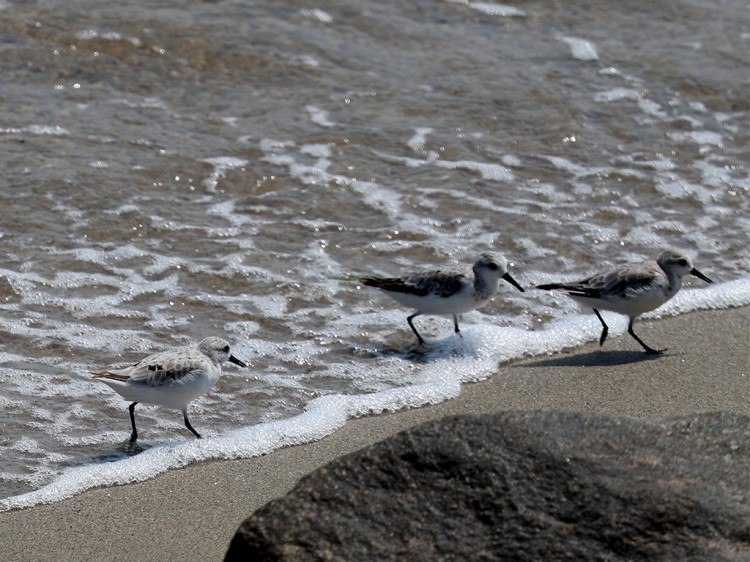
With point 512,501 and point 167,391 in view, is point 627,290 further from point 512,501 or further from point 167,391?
point 512,501

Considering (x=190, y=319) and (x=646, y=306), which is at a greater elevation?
(x=646, y=306)

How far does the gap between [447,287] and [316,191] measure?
2.55 metres

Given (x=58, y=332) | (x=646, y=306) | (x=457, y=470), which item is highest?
(x=457, y=470)

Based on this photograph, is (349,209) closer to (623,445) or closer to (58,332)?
(58,332)

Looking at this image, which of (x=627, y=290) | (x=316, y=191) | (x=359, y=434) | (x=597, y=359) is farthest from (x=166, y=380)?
(x=316, y=191)

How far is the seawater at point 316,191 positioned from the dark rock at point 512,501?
202cm

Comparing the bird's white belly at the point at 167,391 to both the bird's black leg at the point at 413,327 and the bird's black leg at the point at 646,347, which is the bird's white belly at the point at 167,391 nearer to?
the bird's black leg at the point at 413,327

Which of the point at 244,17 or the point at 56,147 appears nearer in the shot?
the point at 56,147

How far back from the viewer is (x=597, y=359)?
6.89m

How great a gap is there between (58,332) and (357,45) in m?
6.39

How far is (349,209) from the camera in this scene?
8.98 metres

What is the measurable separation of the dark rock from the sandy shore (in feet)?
3.70

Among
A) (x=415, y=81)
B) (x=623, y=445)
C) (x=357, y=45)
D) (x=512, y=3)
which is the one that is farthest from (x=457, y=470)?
(x=512, y=3)

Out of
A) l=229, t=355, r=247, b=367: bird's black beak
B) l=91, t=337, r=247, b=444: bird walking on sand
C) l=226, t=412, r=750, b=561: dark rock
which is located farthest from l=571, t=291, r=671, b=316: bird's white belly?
l=226, t=412, r=750, b=561: dark rock
